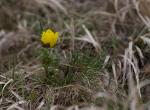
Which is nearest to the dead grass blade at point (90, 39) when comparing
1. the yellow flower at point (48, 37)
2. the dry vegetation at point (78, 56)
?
the dry vegetation at point (78, 56)

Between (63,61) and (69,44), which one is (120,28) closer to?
(69,44)

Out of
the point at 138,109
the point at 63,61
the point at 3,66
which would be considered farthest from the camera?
the point at 3,66

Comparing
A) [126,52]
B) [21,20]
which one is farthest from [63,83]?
[21,20]

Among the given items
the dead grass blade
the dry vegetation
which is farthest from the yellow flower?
the dead grass blade

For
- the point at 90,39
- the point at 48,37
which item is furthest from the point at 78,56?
the point at 90,39

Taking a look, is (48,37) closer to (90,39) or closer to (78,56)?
(78,56)

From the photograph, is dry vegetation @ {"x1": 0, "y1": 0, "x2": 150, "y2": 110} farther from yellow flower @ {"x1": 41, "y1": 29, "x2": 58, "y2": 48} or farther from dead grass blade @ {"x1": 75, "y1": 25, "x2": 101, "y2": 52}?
yellow flower @ {"x1": 41, "y1": 29, "x2": 58, "y2": 48}

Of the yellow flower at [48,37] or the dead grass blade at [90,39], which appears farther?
the dead grass blade at [90,39]

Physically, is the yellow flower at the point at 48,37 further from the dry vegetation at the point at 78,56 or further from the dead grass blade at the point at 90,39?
the dead grass blade at the point at 90,39

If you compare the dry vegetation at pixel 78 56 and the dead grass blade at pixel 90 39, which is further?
the dead grass blade at pixel 90 39
